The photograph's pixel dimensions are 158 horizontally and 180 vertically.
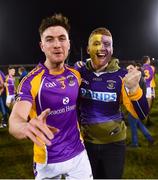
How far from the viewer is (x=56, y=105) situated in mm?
3617

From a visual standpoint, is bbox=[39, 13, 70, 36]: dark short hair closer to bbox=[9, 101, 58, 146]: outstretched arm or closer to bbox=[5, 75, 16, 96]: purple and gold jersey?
bbox=[9, 101, 58, 146]: outstretched arm

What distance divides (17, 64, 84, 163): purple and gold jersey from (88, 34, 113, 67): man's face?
43 cm

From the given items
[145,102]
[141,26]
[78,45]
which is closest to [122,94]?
[145,102]

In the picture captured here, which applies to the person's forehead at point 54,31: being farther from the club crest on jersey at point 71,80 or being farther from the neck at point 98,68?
the neck at point 98,68

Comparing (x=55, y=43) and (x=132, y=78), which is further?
(x=55, y=43)

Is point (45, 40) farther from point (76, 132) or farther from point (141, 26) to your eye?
point (141, 26)

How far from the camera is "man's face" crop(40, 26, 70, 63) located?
3674 mm

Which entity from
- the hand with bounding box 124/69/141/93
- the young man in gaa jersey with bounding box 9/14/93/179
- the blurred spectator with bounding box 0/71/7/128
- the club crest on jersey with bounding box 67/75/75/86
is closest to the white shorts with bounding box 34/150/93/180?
the young man in gaa jersey with bounding box 9/14/93/179

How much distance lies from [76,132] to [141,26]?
156 ft

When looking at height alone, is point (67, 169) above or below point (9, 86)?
above

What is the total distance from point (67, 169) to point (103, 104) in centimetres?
81

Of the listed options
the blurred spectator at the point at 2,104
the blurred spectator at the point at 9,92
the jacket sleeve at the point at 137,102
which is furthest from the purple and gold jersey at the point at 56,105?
the blurred spectator at the point at 9,92

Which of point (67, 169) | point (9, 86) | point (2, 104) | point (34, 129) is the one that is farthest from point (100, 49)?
point (9, 86)

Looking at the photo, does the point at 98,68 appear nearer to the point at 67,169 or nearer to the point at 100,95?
the point at 100,95
